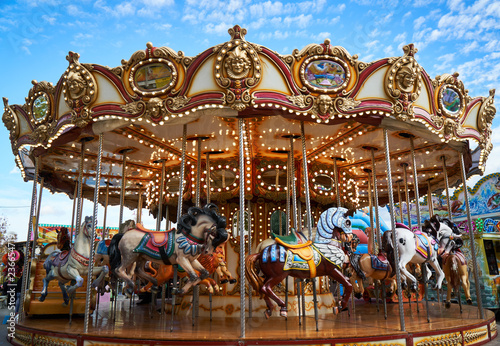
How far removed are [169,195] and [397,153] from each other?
665 cm

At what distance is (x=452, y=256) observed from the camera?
31.9ft

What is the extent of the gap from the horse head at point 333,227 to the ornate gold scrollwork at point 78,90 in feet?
15.7

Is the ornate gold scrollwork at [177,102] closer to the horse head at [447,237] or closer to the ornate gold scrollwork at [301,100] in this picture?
the ornate gold scrollwork at [301,100]

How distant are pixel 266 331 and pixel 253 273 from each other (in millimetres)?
984

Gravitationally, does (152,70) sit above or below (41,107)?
above

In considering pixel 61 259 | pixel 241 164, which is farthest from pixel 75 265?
pixel 241 164

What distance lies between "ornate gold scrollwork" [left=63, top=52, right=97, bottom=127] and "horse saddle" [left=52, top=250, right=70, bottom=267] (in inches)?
105

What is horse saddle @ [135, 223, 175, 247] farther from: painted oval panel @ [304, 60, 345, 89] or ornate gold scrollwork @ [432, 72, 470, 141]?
ornate gold scrollwork @ [432, 72, 470, 141]

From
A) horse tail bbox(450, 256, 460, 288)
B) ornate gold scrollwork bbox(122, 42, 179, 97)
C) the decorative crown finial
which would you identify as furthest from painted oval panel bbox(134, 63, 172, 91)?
horse tail bbox(450, 256, 460, 288)

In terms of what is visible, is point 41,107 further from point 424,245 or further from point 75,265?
point 424,245

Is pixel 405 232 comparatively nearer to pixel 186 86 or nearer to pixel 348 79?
pixel 348 79

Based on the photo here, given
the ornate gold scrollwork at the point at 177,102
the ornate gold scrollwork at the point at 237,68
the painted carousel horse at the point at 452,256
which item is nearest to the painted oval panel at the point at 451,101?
the painted carousel horse at the point at 452,256

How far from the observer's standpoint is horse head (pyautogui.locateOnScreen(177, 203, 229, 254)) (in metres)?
7.10

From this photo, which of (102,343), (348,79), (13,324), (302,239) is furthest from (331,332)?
(13,324)
